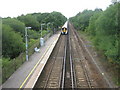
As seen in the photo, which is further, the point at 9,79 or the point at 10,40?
the point at 10,40

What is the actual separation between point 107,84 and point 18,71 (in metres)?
9.39

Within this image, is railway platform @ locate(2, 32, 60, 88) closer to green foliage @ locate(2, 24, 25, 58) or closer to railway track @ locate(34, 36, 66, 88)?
railway track @ locate(34, 36, 66, 88)

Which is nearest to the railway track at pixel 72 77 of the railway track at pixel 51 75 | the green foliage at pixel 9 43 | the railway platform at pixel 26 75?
the railway track at pixel 51 75

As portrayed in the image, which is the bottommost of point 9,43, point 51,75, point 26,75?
point 51,75

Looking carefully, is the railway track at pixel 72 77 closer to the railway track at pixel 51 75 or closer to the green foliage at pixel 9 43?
the railway track at pixel 51 75

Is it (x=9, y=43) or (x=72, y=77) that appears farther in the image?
(x=9, y=43)

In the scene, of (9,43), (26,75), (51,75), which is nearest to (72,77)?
(51,75)

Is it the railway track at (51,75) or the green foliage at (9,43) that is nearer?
the railway track at (51,75)

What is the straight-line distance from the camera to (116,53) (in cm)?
1738

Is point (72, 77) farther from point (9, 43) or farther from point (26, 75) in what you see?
point (9, 43)

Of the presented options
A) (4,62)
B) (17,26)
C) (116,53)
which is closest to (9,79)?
(4,62)

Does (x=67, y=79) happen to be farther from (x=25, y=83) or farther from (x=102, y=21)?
(x=102, y=21)

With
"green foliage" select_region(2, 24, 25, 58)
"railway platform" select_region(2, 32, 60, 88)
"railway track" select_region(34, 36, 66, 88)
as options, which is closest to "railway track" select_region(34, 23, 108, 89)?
"railway track" select_region(34, 36, 66, 88)

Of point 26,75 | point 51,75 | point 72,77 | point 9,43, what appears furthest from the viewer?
point 9,43
